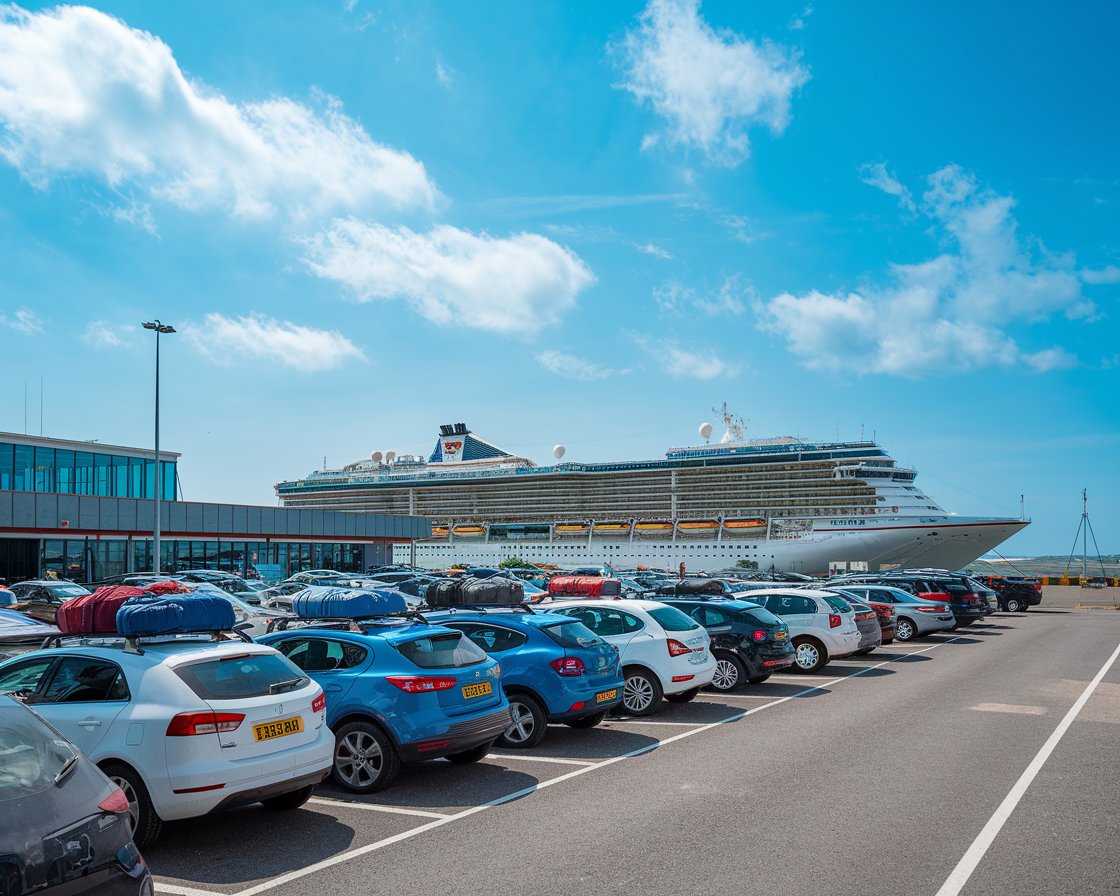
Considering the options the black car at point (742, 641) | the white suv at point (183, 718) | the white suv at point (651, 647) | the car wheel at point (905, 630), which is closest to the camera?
the white suv at point (183, 718)

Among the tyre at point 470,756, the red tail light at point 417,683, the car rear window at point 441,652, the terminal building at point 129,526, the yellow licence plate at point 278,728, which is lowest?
the tyre at point 470,756

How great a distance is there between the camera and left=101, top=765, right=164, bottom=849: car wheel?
5.79m

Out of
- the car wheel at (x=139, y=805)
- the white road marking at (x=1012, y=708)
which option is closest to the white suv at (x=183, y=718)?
the car wheel at (x=139, y=805)

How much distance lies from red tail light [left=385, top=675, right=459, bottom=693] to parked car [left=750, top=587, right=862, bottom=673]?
367 inches

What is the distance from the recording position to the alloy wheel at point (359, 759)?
298 inches

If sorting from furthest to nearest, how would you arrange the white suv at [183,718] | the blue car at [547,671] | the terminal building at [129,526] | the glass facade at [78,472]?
the glass facade at [78,472], the terminal building at [129,526], the blue car at [547,671], the white suv at [183,718]

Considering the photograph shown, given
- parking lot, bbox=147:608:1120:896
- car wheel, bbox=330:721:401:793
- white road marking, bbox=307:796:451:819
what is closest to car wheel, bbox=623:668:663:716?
parking lot, bbox=147:608:1120:896

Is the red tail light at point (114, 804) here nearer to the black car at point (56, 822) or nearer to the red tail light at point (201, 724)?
the black car at point (56, 822)

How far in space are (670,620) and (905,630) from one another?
1221 centimetres

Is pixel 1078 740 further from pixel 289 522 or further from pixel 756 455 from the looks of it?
pixel 756 455

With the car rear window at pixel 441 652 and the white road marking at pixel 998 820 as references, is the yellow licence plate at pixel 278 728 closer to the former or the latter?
the car rear window at pixel 441 652

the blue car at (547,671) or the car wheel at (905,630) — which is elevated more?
the blue car at (547,671)

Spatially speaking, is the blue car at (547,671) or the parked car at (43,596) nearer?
the blue car at (547,671)

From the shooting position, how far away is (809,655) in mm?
15680
